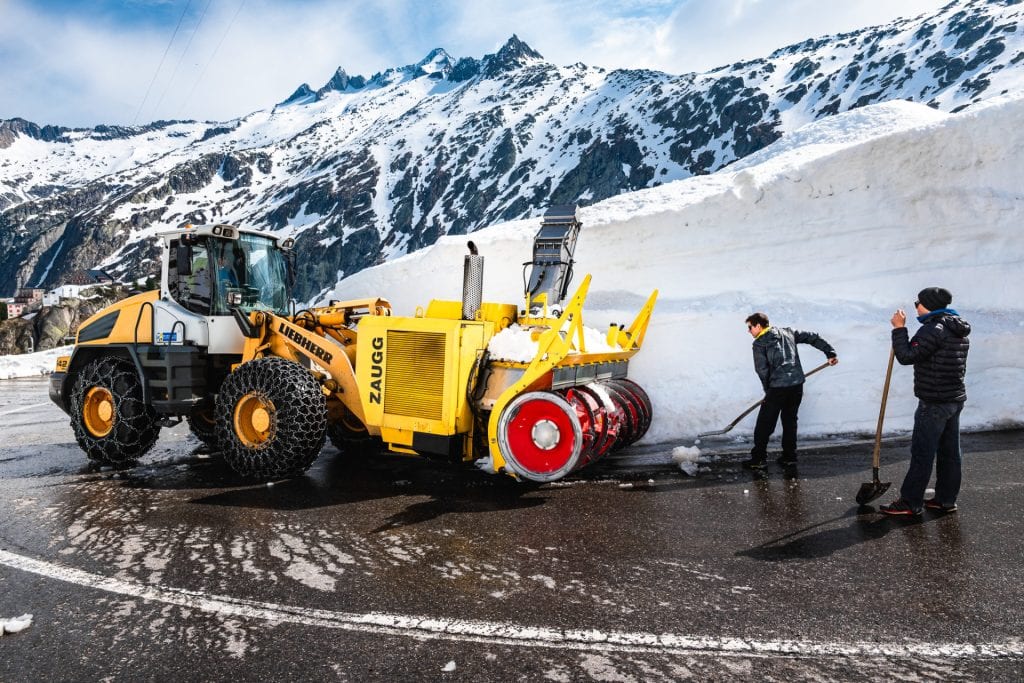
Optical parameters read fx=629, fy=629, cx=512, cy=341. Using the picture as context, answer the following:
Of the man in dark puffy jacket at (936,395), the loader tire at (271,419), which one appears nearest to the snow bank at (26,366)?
the loader tire at (271,419)

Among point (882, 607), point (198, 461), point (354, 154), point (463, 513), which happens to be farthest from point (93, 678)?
point (354, 154)

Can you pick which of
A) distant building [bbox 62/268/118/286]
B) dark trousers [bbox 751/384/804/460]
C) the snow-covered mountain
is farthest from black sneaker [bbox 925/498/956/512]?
distant building [bbox 62/268/118/286]

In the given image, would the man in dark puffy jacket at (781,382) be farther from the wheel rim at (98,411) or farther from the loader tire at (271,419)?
the wheel rim at (98,411)

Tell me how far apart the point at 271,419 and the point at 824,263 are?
8893mm

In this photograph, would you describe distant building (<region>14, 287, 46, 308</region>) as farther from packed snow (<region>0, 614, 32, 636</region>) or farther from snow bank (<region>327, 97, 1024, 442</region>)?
packed snow (<region>0, 614, 32, 636</region>)

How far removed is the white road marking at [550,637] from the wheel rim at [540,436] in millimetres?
2071

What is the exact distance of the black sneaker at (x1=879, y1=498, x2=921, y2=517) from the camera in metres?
4.45

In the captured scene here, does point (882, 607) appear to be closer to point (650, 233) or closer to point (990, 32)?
point (650, 233)

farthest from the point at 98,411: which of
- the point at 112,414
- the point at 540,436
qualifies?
the point at 540,436

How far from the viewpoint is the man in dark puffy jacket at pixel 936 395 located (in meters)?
4.38

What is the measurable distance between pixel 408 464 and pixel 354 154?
19870 centimetres

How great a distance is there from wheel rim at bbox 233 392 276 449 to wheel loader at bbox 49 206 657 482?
0.02 meters

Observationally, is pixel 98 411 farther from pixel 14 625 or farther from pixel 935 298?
pixel 935 298

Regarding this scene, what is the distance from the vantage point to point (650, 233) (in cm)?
1202
